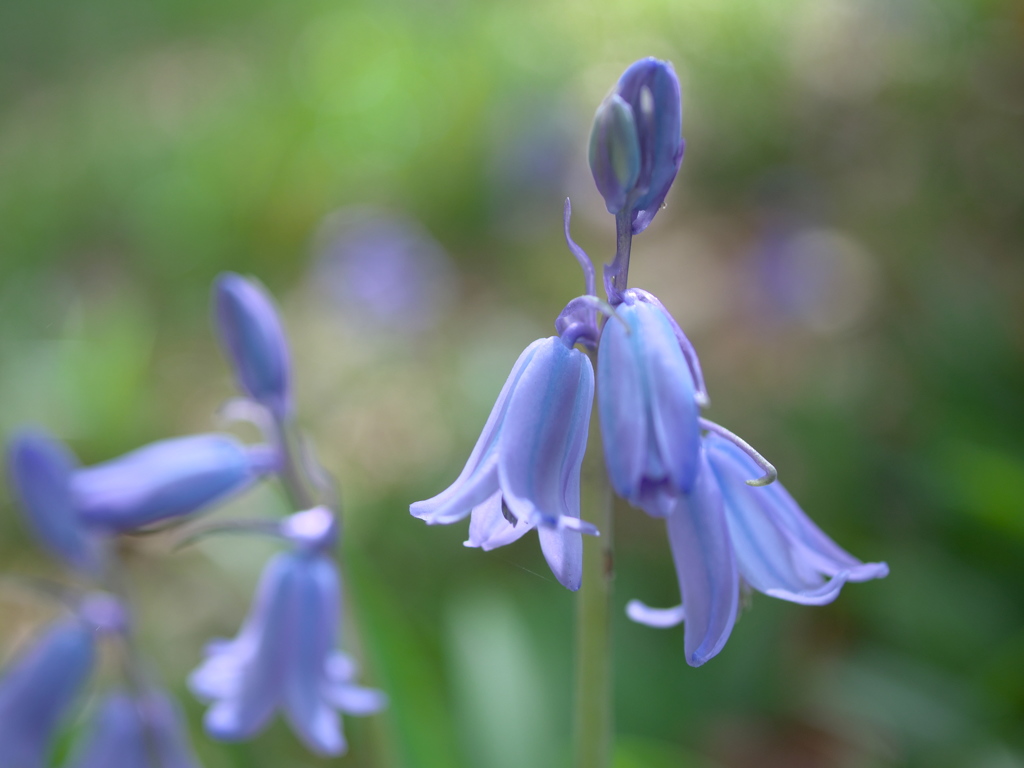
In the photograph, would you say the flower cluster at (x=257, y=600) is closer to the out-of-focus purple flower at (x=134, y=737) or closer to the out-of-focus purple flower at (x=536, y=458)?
the out-of-focus purple flower at (x=134, y=737)

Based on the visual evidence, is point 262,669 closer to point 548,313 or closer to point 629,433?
point 629,433

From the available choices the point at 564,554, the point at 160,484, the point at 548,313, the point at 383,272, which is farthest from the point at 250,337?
the point at 383,272

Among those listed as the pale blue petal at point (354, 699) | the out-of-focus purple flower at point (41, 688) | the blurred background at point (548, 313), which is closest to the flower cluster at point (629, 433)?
the blurred background at point (548, 313)

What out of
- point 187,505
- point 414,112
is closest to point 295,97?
point 414,112

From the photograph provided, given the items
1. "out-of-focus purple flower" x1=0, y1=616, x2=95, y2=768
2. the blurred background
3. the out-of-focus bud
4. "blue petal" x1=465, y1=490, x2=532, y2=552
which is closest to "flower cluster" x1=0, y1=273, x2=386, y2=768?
"out-of-focus purple flower" x1=0, y1=616, x2=95, y2=768

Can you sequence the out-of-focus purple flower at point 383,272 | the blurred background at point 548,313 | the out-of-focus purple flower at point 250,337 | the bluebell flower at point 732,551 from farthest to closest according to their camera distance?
the out-of-focus purple flower at point 383,272, the blurred background at point 548,313, the out-of-focus purple flower at point 250,337, the bluebell flower at point 732,551

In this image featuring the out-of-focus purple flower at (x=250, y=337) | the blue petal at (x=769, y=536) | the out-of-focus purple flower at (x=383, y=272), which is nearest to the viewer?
the blue petal at (x=769, y=536)

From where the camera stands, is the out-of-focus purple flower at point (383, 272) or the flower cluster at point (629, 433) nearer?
the flower cluster at point (629, 433)
